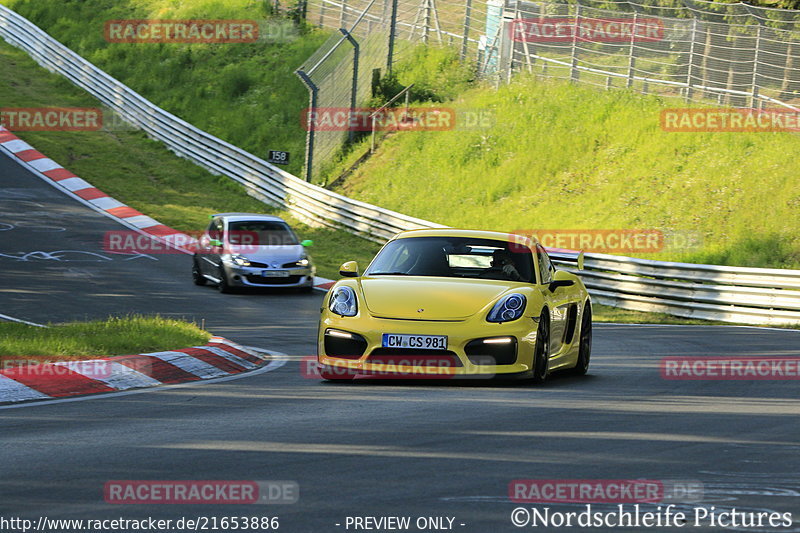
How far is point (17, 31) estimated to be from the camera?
47656 mm

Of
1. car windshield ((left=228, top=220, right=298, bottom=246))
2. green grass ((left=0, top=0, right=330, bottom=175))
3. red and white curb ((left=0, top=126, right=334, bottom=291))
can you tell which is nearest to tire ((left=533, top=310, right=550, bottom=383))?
car windshield ((left=228, top=220, right=298, bottom=246))

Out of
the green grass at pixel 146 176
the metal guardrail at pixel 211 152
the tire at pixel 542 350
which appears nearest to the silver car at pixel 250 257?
the green grass at pixel 146 176

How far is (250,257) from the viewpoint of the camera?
21.6 m

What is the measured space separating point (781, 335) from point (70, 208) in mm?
18092

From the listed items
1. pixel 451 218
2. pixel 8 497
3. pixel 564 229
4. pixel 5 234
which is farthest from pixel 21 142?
pixel 8 497

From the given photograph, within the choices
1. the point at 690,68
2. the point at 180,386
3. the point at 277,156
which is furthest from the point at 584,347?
the point at 277,156

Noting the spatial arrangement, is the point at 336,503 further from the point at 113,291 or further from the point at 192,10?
the point at 192,10

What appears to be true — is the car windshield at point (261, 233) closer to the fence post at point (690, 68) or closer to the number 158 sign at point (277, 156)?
the number 158 sign at point (277, 156)

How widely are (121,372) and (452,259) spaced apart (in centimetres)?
319

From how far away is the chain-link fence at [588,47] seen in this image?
1125 inches

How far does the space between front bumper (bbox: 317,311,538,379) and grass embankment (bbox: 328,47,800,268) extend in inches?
587

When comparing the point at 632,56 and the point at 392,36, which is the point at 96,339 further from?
the point at 392,36

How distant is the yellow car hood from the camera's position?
9.91 metres

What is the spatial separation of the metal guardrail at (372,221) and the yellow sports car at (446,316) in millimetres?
10409
